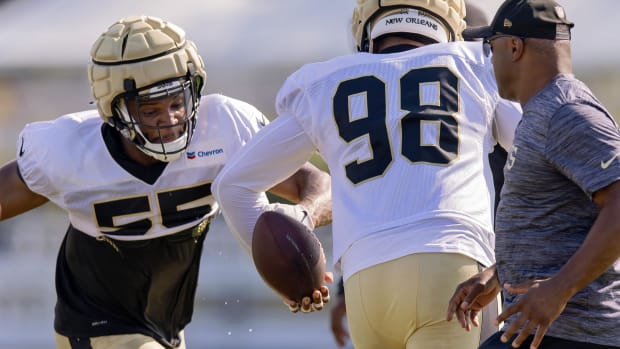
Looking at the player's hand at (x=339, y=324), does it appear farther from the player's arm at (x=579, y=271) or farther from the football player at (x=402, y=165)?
the player's arm at (x=579, y=271)

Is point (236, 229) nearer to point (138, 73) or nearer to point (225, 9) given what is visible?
point (138, 73)

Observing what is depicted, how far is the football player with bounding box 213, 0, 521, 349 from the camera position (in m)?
2.82

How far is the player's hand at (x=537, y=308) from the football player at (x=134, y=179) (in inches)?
55.9

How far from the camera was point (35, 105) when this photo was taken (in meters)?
9.03

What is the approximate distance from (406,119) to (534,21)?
46 cm

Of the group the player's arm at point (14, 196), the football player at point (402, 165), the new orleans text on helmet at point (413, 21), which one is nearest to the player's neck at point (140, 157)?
the player's arm at point (14, 196)

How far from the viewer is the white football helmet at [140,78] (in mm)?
3826

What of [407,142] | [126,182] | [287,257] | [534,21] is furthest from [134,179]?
[534,21]

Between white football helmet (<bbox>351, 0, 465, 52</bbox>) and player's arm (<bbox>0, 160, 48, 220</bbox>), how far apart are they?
132 centimetres

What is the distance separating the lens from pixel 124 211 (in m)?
3.91

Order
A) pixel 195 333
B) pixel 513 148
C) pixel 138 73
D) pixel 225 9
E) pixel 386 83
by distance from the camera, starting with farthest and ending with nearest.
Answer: pixel 225 9 → pixel 195 333 → pixel 138 73 → pixel 386 83 → pixel 513 148

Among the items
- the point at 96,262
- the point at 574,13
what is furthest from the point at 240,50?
the point at 96,262

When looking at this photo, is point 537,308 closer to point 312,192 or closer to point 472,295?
point 472,295

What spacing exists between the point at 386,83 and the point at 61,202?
146 cm
